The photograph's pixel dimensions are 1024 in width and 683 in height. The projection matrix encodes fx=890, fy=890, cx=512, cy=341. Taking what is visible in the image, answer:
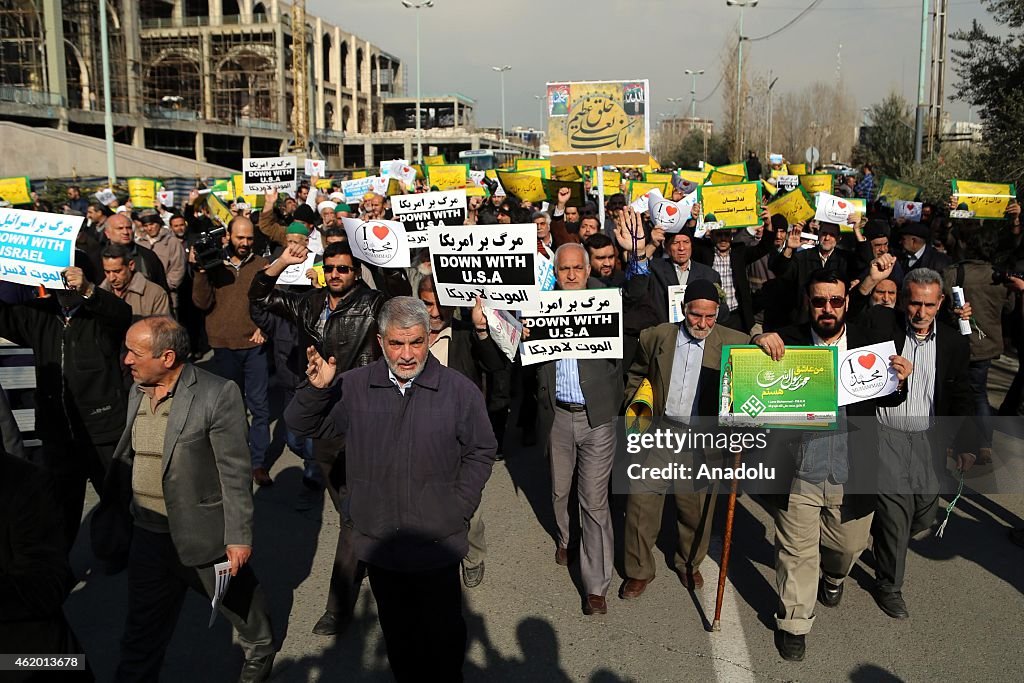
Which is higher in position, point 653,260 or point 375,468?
point 653,260

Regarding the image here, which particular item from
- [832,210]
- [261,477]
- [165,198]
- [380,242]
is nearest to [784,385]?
[380,242]

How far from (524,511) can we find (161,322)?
3326 mm

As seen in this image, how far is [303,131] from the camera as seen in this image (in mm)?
71438

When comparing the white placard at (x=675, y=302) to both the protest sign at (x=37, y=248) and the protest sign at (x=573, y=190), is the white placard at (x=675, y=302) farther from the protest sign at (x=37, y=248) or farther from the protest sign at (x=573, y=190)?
the protest sign at (x=573, y=190)

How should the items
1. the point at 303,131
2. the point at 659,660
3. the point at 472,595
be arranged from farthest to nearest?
the point at 303,131 < the point at 472,595 < the point at 659,660

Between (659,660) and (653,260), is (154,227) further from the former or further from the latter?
(659,660)

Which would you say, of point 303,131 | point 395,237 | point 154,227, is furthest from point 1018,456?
point 303,131

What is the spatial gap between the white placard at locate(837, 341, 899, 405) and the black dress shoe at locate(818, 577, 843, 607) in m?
1.16

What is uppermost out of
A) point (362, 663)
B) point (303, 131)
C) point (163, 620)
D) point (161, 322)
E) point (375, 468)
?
point (303, 131)

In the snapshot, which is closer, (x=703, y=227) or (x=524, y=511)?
(x=524, y=511)

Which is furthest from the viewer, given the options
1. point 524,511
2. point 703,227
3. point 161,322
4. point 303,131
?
point 303,131

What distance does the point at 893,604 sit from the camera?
190 inches

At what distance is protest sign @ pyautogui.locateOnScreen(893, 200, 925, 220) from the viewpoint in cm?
1145

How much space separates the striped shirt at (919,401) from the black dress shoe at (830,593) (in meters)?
0.94
